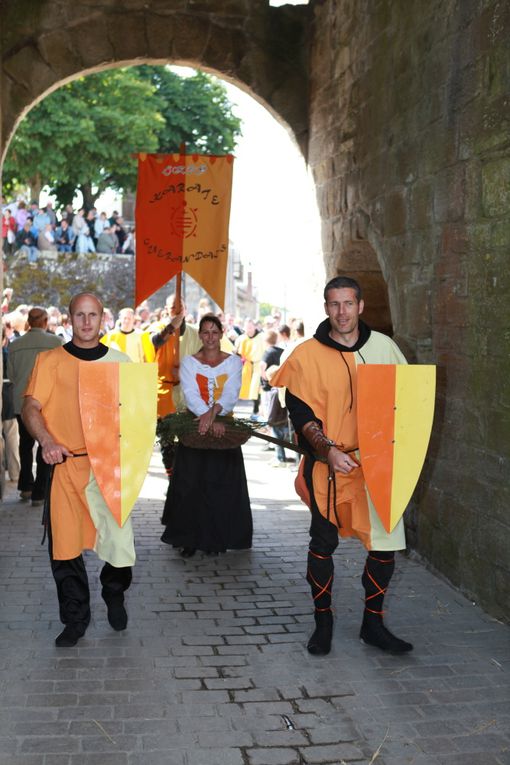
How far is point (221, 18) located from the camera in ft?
28.6

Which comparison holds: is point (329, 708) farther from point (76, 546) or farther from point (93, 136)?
point (93, 136)

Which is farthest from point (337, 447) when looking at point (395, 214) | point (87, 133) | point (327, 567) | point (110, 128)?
point (110, 128)

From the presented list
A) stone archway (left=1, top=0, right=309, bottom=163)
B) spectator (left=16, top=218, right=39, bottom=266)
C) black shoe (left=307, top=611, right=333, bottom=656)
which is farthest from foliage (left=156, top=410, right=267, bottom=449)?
spectator (left=16, top=218, right=39, bottom=266)

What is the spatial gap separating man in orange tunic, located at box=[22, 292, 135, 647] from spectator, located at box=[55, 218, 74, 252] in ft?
76.1

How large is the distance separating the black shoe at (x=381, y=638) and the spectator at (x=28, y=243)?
22581mm

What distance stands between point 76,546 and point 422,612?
1928 mm

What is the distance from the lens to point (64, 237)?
89.2ft

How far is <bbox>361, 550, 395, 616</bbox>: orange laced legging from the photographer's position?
Result: 4.45 metres

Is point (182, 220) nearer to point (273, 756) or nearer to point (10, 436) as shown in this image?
point (10, 436)

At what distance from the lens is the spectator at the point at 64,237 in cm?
2702

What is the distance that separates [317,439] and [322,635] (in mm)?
962

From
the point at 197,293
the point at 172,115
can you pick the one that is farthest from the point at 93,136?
the point at 197,293

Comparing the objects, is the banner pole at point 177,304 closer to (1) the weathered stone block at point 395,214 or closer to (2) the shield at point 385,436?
(1) the weathered stone block at point 395,214

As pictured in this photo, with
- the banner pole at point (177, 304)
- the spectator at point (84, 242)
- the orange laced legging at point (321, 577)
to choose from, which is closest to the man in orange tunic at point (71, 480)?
the orange laced legging at point (321, 577)
